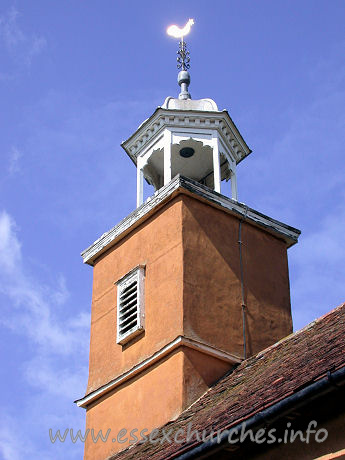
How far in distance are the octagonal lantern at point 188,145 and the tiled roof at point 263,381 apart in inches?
203

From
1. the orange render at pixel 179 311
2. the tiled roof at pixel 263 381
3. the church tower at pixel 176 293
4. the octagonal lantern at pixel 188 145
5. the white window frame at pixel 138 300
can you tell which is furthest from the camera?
the octagonal lantern at pixel 188 145

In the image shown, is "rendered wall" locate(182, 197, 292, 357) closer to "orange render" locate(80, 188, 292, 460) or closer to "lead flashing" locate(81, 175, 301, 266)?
"orange render" locate(80, 188, 292, 460)

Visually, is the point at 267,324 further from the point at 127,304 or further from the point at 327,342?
the point at 327,342

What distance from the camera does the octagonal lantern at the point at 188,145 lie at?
63.9 feet

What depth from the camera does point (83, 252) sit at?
19.3 m

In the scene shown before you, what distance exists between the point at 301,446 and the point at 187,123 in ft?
35.6

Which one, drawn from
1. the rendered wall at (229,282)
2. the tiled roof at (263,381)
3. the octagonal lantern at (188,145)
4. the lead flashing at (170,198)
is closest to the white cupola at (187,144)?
the octagonal lantern at (188,145)

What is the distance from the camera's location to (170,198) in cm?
1752

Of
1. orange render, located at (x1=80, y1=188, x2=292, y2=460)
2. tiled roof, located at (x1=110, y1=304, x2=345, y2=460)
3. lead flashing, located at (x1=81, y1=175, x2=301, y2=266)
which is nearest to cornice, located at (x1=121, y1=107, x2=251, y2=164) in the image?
lead flashing, located at (x1=81, y1=175, x2=301, y2=266)

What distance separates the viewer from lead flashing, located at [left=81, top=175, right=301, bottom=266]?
57.1ft

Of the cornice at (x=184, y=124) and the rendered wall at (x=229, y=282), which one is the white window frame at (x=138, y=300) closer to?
the rendered wall at (x=229, y=282)

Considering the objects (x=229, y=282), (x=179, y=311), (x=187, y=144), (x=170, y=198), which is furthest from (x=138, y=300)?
(x=187, y=144)

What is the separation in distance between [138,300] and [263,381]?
4.84 m

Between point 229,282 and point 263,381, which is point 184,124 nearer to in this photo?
point 229,282
